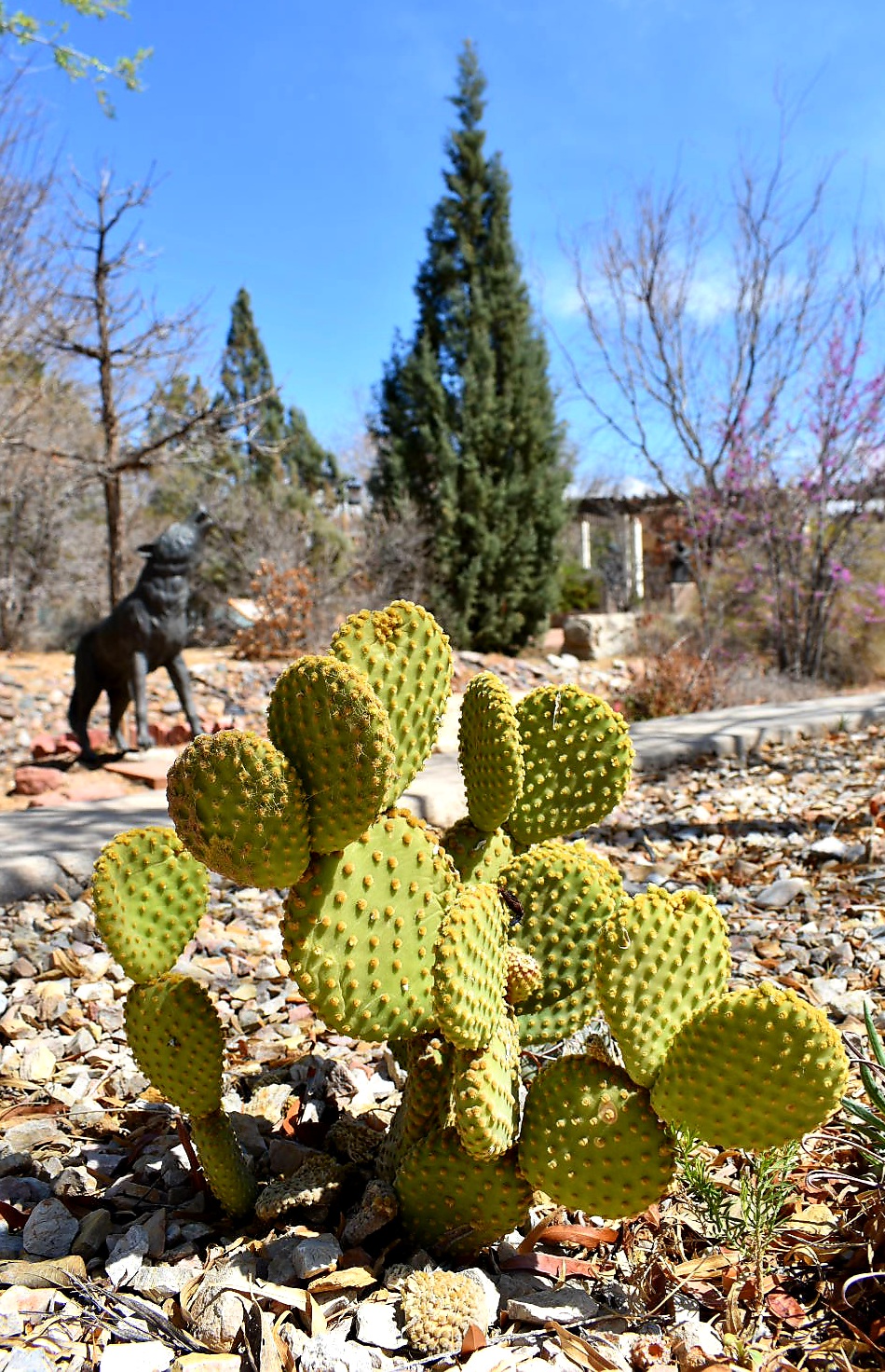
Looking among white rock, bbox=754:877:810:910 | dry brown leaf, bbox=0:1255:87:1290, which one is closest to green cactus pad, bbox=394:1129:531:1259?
dry brown leaf, bbox=0:1255:87:1290

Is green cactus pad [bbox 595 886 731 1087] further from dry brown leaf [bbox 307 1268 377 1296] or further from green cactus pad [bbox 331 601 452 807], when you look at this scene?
dry brown leaf [bbox 307 1268 377 1296]

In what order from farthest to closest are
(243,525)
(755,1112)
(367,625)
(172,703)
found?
(243,525) < (172,703) < (367,625) < (755,1112)

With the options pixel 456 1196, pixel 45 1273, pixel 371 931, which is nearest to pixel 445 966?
pixel 371 931

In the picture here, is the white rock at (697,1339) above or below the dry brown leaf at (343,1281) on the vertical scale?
below

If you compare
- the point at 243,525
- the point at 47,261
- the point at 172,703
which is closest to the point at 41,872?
the point at 172,703

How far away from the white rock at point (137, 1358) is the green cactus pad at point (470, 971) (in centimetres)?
56

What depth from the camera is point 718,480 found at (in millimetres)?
10242

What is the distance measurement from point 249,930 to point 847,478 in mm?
8960

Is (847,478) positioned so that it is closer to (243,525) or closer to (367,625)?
(243,525)

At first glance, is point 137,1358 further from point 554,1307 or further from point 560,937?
point 560,937

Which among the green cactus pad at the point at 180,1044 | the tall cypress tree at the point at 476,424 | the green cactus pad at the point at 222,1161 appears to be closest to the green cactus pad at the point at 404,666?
the green cactus pad at the point at 180,1044

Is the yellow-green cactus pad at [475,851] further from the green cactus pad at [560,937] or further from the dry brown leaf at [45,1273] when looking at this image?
the dry brown leaf at [45,1273]

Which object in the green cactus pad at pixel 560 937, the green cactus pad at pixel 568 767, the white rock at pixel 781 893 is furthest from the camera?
the white rock at pixel 781 893

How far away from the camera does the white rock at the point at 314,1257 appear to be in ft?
4.25
